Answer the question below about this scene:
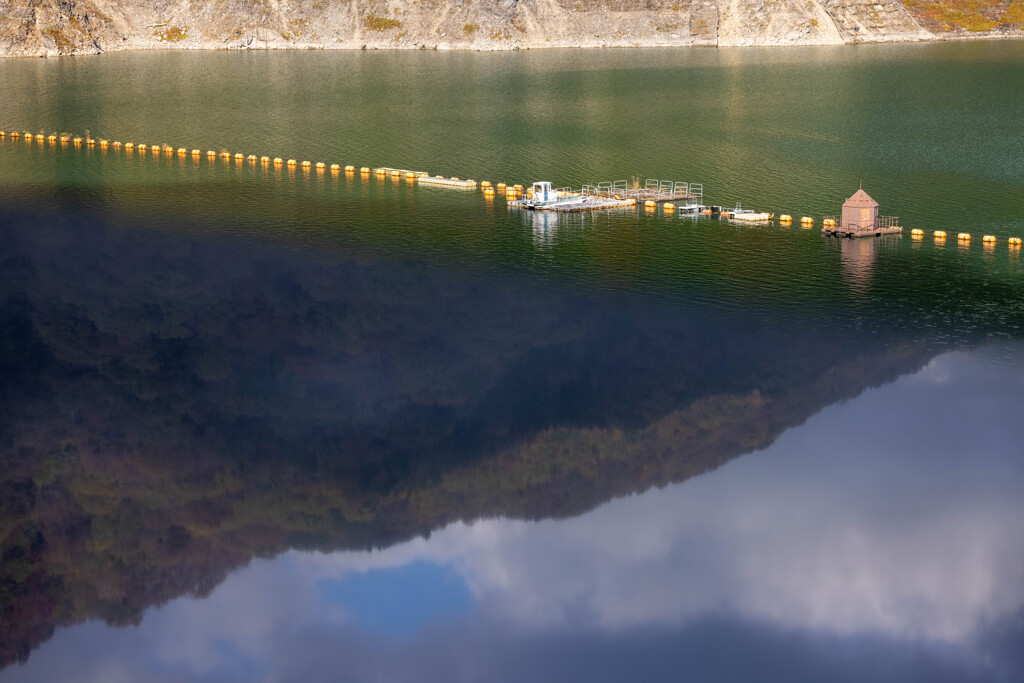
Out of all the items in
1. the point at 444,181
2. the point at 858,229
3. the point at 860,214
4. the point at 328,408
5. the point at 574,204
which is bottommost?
the point at 328,408

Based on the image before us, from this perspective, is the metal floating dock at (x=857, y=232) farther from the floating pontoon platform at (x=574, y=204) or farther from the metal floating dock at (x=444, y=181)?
the metal floating dock at (x=444, y=181)

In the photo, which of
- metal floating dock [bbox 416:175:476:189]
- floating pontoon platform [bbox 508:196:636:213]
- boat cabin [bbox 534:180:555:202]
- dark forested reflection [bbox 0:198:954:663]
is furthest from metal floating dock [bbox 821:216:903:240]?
metal floating dock [bbox 416:175:476:189]

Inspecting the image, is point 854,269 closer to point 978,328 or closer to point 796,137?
point 978,328

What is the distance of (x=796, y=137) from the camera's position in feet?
424

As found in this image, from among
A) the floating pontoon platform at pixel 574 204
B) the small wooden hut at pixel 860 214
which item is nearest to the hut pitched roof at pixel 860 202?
the small wooden hut at pixel 860 214

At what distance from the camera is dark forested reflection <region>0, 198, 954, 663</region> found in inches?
2047

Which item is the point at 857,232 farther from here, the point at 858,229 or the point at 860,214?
the point at 860,214

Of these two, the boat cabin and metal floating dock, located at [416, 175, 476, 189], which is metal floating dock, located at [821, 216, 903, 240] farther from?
metal floating dock, located at [416, 175, 476, 189]

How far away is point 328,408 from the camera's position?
62.7 meters

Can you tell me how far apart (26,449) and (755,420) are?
3620 centimetres

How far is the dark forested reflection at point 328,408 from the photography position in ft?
171

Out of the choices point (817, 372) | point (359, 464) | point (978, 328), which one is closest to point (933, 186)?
point (978, 328)

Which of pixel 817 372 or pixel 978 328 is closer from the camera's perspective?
pixel 817 372

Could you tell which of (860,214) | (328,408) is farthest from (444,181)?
(328,408)
